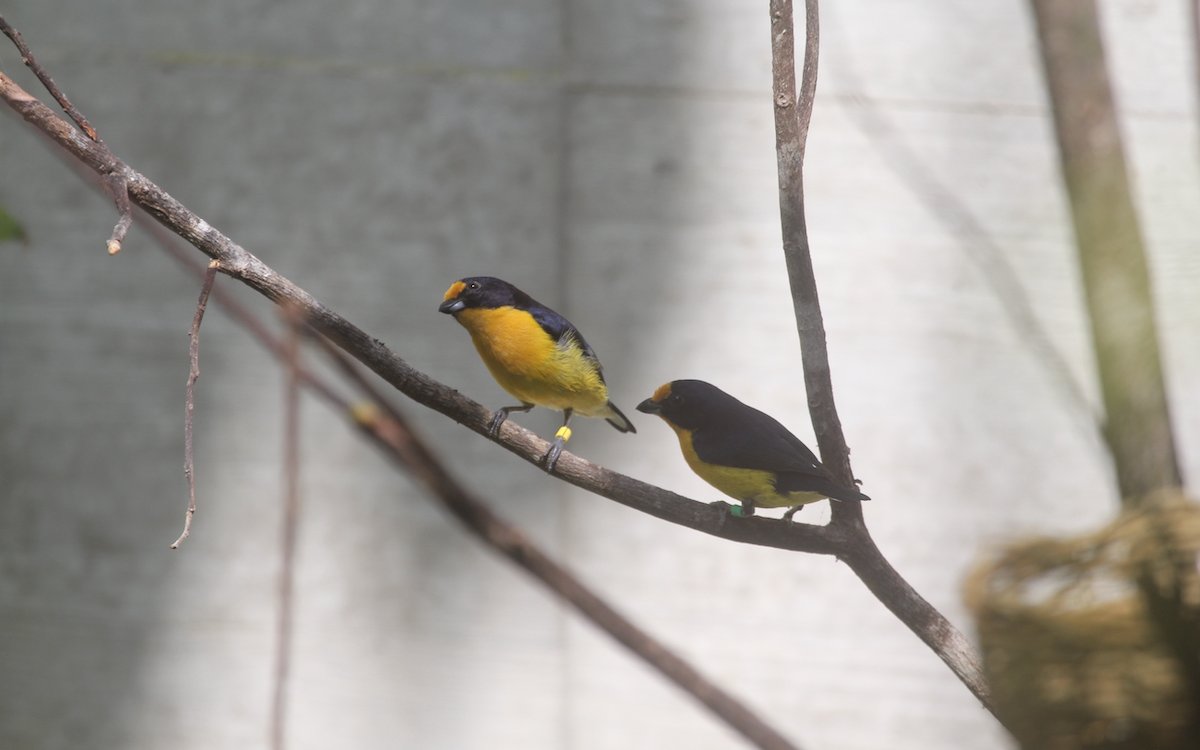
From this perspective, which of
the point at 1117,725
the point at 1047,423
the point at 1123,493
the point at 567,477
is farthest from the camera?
the point at 1047,423

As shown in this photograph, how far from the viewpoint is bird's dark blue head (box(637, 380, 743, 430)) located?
3.93 ft

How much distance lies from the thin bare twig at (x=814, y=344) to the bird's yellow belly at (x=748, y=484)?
49 mm

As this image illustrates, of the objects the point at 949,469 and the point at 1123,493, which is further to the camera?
the point at 949,469

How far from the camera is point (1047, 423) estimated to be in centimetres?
239

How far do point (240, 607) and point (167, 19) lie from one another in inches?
50.8

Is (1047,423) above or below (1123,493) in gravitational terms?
above

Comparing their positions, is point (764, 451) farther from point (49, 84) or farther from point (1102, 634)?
point (49, 84)

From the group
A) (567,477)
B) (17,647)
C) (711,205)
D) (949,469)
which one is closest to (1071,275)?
(949,469)

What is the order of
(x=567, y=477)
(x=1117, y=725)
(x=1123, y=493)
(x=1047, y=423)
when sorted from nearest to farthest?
(x=1117, y=725) → (x=567, y=477) → (x=1123, y=493) → (x=1047, y=423)

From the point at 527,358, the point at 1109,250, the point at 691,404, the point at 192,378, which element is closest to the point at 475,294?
the point at 527,358

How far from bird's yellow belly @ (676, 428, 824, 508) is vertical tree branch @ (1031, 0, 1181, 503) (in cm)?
68

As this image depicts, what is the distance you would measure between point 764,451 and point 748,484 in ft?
0.20

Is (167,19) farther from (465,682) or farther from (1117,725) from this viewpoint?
(1117,725)

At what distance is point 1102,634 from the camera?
35.1 inches
